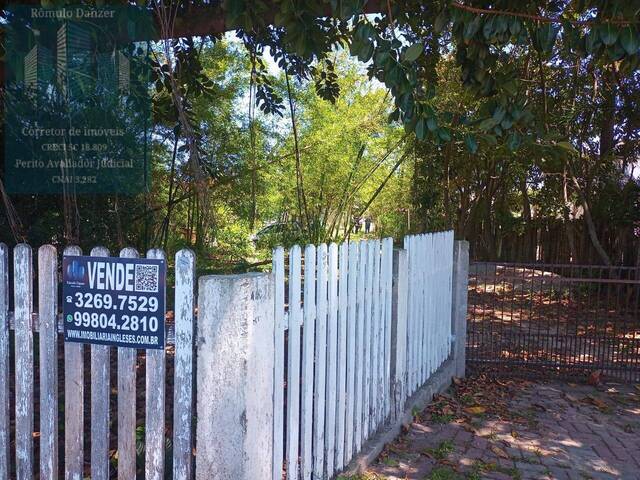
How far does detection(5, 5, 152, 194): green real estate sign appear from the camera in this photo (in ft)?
17.0

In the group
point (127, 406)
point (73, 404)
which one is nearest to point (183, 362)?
point (127, 406)

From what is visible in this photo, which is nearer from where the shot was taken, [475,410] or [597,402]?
[475,410]

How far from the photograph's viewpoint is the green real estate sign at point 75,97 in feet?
17.0

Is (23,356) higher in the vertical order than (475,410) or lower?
higher

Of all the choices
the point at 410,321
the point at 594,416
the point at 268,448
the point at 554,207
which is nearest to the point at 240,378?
the point at 268,448

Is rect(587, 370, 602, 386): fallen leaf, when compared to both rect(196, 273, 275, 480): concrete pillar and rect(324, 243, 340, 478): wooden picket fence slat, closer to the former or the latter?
rect(324, 243, 340, 478): wooden picket fence slat

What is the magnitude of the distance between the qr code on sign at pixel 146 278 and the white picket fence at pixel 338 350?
55 cm

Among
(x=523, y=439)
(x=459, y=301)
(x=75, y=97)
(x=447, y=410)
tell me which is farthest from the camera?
(x=459, y=301)

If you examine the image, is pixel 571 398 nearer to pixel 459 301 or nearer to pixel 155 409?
pixel 459 301

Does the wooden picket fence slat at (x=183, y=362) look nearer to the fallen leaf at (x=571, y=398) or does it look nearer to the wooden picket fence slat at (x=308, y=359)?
the wooden picket fence slat at (x=308, y=359)

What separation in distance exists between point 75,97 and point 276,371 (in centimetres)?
428

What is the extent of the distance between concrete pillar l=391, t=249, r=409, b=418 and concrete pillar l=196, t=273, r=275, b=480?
2060 mm

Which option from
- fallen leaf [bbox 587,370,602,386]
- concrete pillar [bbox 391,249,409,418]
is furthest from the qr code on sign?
fallen leaf [bbox 587,370,602,386]

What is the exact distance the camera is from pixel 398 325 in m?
4.47
